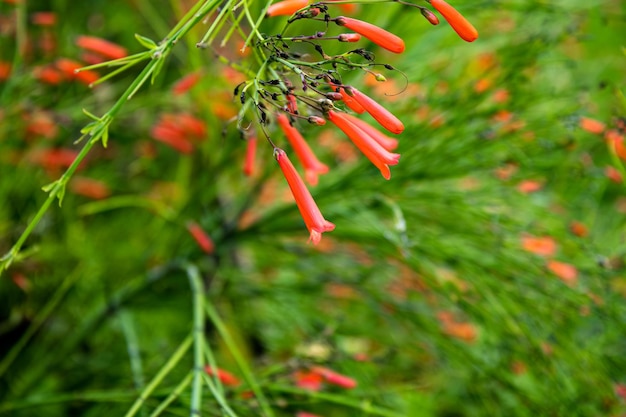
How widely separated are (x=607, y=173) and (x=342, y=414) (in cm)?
173

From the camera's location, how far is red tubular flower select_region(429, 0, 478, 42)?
115 centimetres

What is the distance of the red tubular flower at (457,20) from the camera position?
115cm

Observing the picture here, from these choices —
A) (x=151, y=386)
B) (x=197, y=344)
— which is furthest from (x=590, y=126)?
(x=151, y=386)

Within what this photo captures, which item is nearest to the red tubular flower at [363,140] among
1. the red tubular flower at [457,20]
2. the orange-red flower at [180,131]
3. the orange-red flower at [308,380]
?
the red tubular flower at [457,20]

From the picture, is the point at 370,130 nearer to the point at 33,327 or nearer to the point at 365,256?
the point at 33,327

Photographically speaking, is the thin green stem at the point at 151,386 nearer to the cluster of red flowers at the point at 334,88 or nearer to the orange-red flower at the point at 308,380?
the orange-red flower at the point at 308,380

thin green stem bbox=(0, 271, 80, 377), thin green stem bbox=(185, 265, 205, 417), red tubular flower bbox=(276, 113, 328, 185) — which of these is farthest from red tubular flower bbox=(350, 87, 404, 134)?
thin green stem bbox=(0, 271, 80, 377)

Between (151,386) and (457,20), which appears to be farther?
(151,386)

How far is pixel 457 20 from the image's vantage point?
117cm

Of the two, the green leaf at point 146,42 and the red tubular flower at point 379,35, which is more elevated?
the green leaf at point 146,42

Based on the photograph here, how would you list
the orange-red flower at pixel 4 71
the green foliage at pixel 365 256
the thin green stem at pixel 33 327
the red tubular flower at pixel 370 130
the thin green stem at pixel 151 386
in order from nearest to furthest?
the red tubular flower at pixel 370 130 < the thin green stem at pixel 151 386 < the thin green stem at pixel 33 327 < the green foliage at pixel 365 256 < the orange-red flower at pixel 4 71

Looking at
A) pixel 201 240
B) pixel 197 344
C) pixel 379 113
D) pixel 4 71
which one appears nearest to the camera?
pixel 379 113

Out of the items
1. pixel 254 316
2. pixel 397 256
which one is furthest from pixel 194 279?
pixel 254 316

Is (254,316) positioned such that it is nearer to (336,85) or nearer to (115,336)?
(115,336)
